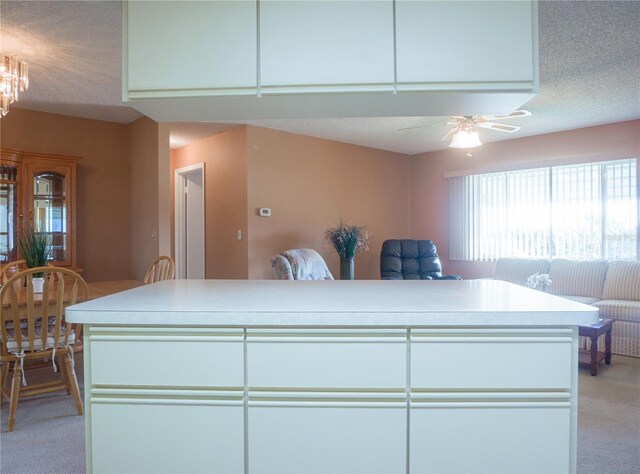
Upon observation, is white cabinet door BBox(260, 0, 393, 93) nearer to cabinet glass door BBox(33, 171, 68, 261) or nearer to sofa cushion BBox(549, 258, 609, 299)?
cabinet glass door BBox(33, 171, 68, 261)

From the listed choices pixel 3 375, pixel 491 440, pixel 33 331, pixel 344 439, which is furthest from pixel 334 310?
pixel 3 375

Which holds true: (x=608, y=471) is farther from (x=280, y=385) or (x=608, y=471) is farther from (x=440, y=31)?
(x=440, y=31)

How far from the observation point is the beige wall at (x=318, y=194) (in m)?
5.12

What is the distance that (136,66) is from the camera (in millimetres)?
1847

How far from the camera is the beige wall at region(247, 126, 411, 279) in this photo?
16.8ft

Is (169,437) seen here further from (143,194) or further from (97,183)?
(97,183)

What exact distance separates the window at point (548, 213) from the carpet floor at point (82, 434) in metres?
2.23

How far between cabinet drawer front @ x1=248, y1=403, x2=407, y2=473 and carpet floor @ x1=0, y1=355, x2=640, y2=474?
3.84 feet

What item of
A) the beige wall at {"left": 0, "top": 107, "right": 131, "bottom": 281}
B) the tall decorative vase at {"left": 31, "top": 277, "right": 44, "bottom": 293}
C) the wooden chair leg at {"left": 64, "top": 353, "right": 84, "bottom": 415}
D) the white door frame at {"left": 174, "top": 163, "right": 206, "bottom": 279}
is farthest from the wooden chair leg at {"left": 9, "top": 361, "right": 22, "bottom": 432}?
the white door frame at {"left": 174, "top": 163, "right": 206, "bottom": 279}

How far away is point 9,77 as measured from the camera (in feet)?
9.51

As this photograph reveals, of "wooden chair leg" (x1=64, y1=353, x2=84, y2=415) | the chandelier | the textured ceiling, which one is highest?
the textured ceiling

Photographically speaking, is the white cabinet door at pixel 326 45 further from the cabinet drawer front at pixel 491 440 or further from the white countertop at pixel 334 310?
the cabinet drawer front at pixel 491 440

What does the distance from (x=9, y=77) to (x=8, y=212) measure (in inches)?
69.0

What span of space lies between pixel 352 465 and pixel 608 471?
1386mm
